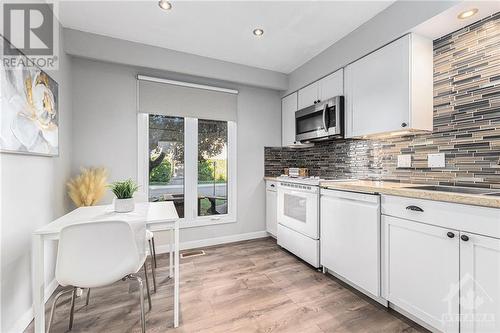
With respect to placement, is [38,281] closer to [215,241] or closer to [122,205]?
[122,205]

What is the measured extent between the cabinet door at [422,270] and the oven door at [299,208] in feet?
2.41

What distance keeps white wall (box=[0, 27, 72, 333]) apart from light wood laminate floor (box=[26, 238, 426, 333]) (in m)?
0.26

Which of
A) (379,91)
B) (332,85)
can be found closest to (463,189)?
(379,91)

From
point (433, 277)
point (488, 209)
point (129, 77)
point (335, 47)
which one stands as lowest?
point (433, 277)

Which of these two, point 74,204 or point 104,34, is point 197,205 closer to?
point 74,204

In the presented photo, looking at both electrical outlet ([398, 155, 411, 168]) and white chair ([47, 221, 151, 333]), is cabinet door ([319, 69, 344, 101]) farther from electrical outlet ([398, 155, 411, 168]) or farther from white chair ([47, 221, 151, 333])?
white chair ([47, 221, 151, 333])

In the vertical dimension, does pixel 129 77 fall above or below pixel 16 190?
above

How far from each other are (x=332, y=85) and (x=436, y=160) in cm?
129

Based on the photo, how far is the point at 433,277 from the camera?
1.43 metres

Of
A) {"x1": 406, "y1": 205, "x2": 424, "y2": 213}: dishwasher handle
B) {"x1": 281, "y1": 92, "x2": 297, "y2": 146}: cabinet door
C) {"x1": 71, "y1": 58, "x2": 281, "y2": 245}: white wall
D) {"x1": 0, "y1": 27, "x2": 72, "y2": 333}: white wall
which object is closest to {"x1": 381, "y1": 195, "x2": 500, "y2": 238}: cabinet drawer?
{"x1": 406, "y1": 205, "x2": 424, "y2": 213}: dishwasher handle

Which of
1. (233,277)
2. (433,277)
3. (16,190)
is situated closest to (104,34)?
(16,190)

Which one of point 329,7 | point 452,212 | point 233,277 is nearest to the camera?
point 452,212

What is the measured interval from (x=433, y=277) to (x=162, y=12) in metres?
2.91

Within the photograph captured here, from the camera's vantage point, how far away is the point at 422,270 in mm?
1492
